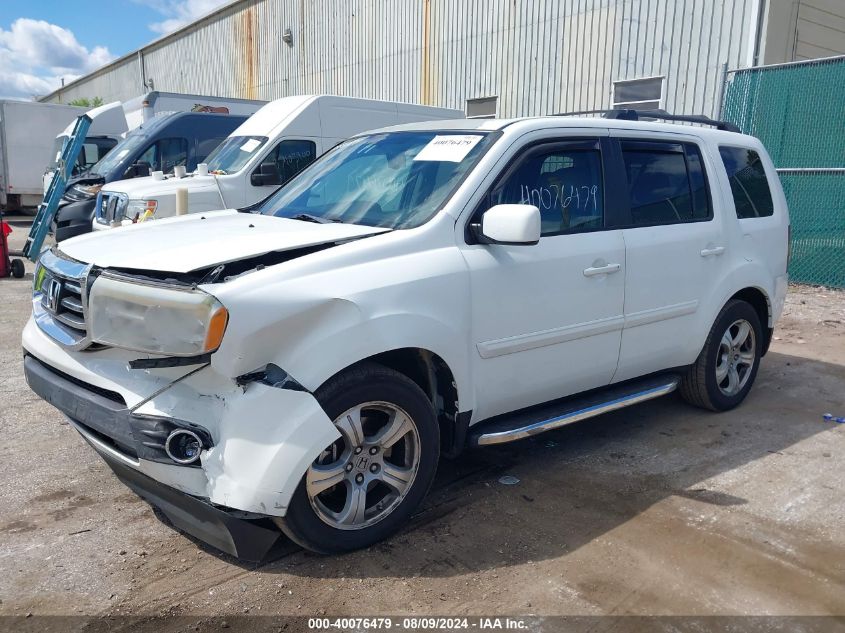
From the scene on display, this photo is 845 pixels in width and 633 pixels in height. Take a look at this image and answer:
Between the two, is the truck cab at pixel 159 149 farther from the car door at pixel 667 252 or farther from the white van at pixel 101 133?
the car door at pixel 667 252

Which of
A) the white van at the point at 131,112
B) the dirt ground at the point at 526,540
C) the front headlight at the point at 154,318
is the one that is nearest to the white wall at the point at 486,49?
the white van at the point at 131,112

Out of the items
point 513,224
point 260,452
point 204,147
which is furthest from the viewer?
point 204,147

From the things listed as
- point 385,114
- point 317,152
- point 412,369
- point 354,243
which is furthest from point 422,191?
point 385,114

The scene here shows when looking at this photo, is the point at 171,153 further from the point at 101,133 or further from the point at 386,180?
the point at 386,180

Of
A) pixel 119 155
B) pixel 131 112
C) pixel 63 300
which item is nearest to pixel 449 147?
pixel 63 300

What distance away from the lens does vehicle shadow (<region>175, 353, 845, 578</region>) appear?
325cm

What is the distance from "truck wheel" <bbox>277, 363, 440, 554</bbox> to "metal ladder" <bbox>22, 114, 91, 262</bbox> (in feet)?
33.1

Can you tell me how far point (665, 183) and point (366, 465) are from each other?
107 inches

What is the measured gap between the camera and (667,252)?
4434mm

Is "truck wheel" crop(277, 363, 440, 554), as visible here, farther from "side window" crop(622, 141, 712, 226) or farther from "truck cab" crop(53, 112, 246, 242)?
"truck cab" crop(53, 112, 246, 242)

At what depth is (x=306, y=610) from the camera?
2846 millimetres

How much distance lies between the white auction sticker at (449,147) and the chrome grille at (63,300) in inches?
71.8

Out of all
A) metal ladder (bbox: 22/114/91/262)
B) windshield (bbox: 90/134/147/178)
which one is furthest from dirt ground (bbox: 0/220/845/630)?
windshield (bbox: 90/134/147/178)

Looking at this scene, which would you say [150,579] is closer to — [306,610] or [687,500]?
[306,610]
